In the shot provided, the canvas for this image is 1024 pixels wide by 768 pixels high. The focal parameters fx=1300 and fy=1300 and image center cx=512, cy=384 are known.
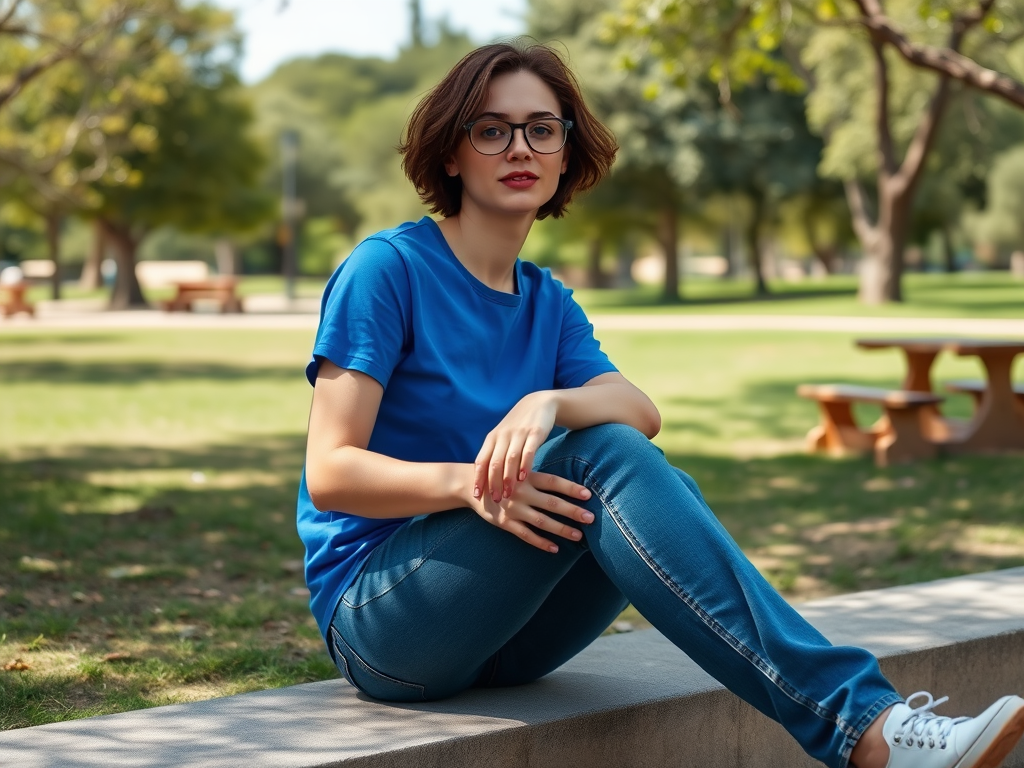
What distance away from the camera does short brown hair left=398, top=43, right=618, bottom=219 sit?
273cm

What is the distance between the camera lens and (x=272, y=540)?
6297 millimetres

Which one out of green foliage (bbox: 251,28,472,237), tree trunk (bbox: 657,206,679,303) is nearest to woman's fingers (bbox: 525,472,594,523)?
tree trunk (bbox: 657,206,679,303)

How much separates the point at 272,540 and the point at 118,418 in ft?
18.4

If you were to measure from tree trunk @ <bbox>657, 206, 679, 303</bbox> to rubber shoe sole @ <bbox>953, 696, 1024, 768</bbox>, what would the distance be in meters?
34.6

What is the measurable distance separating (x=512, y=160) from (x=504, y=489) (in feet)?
2.60

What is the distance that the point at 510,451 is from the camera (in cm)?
238

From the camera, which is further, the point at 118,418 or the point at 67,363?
the point at 67,363

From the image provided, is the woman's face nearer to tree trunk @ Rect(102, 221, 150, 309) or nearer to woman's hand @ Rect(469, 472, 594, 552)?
woman's hand @ Rect(469, 472, 594, 552)

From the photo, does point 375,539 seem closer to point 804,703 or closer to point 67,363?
point 804,703

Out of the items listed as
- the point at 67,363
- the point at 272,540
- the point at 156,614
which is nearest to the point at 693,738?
the point at 156,614

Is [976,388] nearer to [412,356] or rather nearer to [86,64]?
[412,356]

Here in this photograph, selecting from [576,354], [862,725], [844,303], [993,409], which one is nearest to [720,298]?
[844,303]

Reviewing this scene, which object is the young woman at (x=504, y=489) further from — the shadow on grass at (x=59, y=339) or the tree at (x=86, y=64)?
the shadow on grass at (x=59, y=339)

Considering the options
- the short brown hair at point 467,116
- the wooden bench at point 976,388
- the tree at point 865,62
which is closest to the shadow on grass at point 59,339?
the tree at point 865,62
